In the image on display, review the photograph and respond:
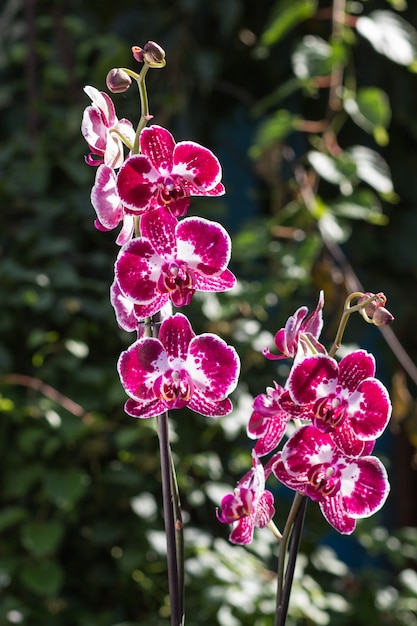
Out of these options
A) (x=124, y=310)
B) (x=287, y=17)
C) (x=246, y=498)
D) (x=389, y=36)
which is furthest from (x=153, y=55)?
(x=389, y=36)

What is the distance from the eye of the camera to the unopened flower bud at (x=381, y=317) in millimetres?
521

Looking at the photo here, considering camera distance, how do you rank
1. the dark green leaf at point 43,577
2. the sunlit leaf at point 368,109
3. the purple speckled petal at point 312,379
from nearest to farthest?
1. the purple speckled petal at point 312,379
2. the dark green leaf at point 43,577
3. the sunlit leaf at point 368,109

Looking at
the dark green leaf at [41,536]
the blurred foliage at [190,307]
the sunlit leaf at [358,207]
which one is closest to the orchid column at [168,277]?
the blurred foliage at [190,307]

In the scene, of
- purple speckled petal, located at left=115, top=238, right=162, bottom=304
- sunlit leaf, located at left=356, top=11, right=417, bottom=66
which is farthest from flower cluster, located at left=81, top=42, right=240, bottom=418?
sunlit leaf, located at left=356, top=11, right=417, bottom=66

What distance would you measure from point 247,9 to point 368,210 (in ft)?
1.94

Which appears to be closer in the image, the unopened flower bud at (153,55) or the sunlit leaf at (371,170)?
the unopened flower bud at (153,55)

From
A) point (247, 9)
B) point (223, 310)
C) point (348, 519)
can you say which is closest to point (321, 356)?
point (348, 519)

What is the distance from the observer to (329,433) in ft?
1.73

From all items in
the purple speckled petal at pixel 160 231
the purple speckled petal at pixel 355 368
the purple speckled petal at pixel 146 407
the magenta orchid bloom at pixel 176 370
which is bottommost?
the purple speckled petal at pixel 146 407

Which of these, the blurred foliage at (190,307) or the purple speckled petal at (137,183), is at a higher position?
the purple speckled petal at (137,183)

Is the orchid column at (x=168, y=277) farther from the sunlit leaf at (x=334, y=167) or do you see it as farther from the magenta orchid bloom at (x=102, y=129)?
the sunlit leaf at (x=334, y=167)

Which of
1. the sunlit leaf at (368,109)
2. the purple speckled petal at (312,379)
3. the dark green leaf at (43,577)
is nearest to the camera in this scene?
the purple speckled petal at (312,379)

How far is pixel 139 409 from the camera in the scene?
53 centimetres

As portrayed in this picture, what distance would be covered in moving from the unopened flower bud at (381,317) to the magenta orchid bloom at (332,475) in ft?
0.22
